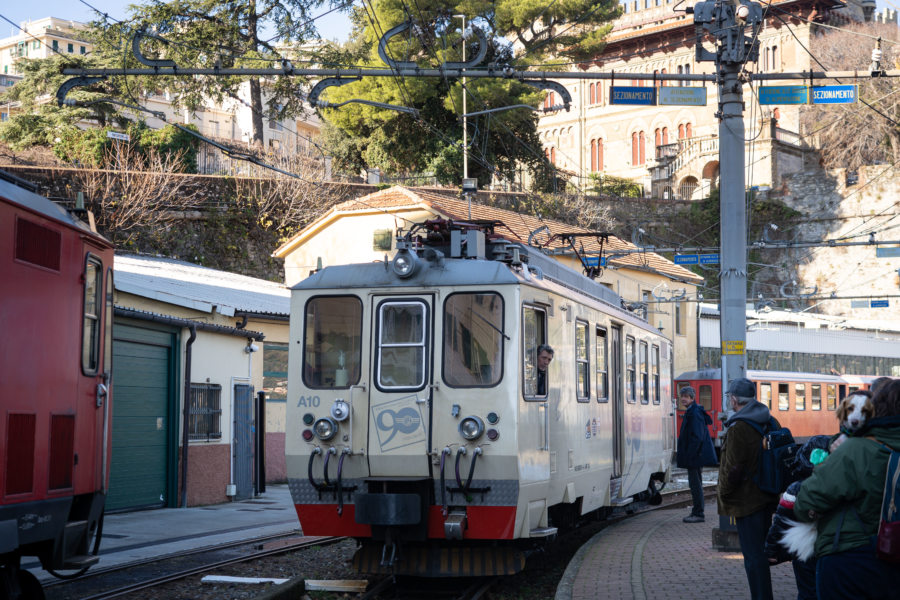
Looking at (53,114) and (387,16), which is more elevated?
(387,16)

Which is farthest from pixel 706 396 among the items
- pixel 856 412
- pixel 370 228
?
pixel 856 412

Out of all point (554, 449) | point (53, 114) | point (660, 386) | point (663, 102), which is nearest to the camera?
point (554, 449)

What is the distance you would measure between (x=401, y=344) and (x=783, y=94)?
638 cm

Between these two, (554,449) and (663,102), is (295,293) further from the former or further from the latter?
(663,102)

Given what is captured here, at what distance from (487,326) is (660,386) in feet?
25.9

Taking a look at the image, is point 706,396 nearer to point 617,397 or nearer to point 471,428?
point 617,397

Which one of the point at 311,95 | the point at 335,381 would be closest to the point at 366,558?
the point at 335,381

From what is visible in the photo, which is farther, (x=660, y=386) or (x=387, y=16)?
(x=387, y=16)

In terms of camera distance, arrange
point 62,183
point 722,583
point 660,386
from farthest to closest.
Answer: point 62,183 → point 660,386 → point 722,583

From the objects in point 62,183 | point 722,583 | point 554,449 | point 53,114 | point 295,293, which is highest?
point 53,114

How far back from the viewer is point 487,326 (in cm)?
970

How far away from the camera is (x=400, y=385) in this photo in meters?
9.66

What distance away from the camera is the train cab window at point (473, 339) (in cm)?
955

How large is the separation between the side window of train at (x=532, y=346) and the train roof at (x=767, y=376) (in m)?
24.2
